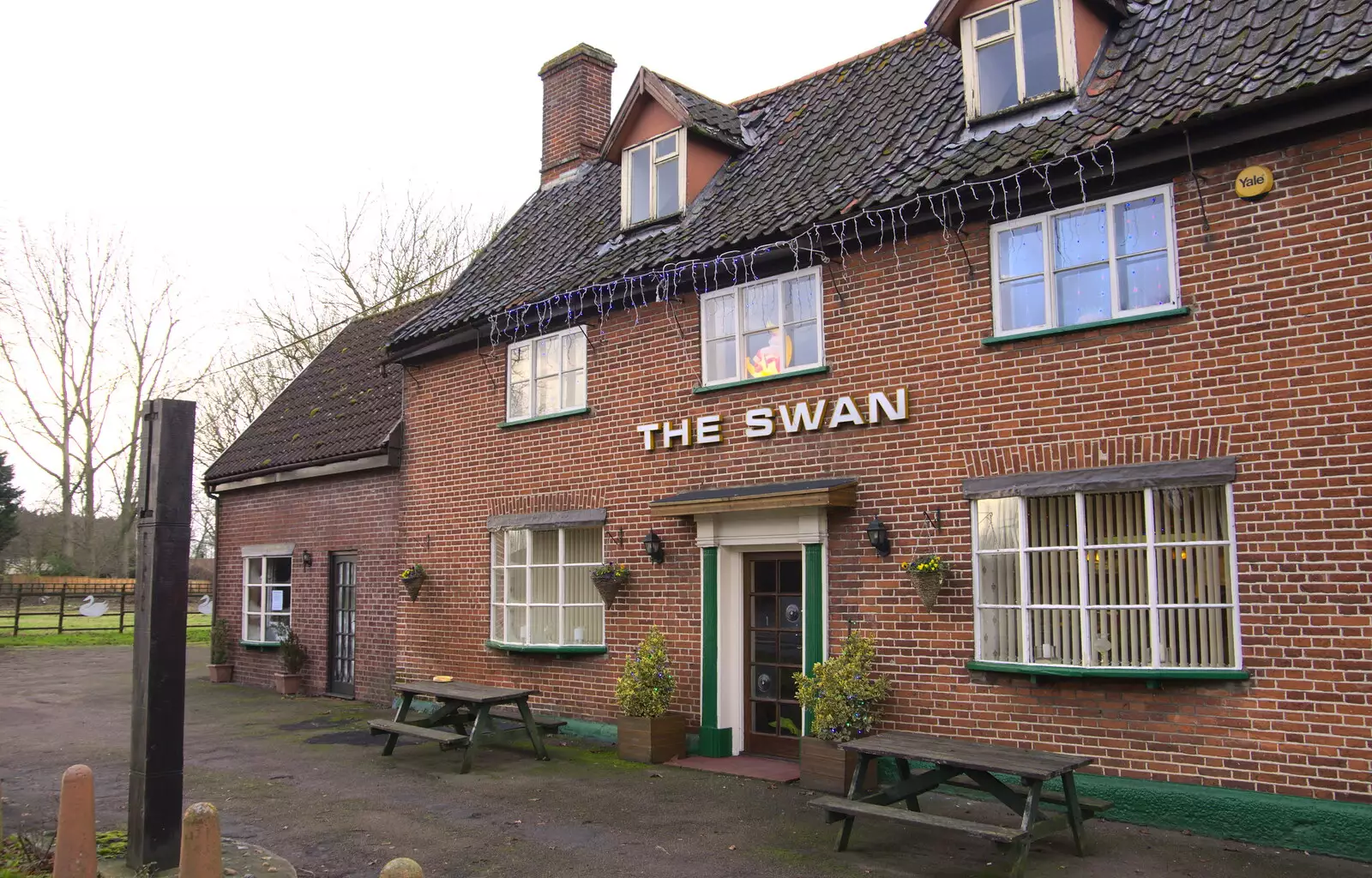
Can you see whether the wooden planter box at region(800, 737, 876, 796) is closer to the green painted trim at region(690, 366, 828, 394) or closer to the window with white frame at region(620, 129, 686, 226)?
the green painted trim at region(690, 366, 828, 394)

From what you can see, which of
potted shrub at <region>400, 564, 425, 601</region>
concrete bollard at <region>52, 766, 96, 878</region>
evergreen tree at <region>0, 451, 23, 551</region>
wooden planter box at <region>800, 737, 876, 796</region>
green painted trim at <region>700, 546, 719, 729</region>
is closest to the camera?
concrete bollard at <region>52, 766, 96, 878</region>

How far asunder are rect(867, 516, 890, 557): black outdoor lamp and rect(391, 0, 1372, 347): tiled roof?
117 inches

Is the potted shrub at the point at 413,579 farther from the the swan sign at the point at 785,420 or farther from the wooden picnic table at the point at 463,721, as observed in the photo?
the the swan sign at the point at 785,420

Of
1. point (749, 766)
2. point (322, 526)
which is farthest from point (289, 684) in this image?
point (749, 766)

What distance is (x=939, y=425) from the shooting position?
936cm

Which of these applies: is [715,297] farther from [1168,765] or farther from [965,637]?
[1168,765]

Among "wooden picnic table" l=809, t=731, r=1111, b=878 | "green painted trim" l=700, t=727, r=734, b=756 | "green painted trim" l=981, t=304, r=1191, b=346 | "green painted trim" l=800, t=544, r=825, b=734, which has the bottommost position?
"green painted trim" l=700, t=727, r=734, b=756

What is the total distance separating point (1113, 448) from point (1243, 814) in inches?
112

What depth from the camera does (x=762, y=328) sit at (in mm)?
10883

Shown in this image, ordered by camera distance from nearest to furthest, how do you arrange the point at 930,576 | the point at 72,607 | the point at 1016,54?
the point at 930,576, the point at 1016,54, the point at 72,607

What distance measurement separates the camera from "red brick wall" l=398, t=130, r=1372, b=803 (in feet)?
24.1

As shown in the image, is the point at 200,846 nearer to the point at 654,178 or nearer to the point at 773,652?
the point at 773,652

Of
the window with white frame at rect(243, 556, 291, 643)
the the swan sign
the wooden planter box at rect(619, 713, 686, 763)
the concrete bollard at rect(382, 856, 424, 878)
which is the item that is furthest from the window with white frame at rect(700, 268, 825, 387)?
the window with white frame at rect(243, 556, 291, 643)

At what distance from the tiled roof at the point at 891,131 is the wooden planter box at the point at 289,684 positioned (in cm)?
606
